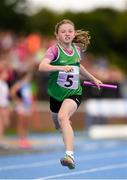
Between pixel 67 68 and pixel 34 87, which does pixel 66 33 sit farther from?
pixel 34 87

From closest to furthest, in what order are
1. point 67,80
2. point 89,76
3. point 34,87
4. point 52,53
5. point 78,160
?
point 52,53 → point 67,80 → point 89,76 → point 78,160 → point 34,87

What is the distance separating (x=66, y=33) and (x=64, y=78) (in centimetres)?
57

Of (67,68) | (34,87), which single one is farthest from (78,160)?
(34,87)

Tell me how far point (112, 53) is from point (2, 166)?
4586 cm

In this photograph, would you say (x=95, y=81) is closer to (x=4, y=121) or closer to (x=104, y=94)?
(x=4, y=121)

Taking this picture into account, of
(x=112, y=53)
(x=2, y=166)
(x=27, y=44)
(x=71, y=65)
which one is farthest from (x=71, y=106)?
(x=112, y=53)

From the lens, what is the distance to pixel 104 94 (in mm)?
29594

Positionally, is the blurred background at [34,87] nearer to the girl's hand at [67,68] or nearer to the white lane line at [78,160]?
the white lane line at [78,160]

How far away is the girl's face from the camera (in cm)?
1090

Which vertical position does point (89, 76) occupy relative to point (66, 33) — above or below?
below

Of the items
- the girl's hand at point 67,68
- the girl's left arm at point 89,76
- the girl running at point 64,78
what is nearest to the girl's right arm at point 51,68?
the girl's hand at point 67,68

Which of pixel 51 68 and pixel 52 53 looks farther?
pixel 52 53

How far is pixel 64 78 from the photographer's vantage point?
1095 cm

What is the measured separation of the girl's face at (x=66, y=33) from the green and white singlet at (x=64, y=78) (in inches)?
4.7
